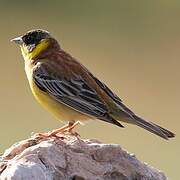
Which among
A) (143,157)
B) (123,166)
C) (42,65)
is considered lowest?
(143,157)

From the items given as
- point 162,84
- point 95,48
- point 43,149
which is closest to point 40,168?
point 43,149

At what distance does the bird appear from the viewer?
9055 millimetres

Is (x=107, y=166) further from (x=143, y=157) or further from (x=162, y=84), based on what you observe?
(x=162, y=84)

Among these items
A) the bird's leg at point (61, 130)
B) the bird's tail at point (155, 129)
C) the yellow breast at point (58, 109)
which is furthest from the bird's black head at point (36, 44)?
the bird's tail at point (155, 129)

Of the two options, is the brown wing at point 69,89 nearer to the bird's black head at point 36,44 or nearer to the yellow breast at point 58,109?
the yellow breast at point 58,109

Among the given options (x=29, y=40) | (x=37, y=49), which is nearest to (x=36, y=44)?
(x=37, y=49)

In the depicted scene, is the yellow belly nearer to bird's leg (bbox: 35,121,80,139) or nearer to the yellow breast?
the yellow breast

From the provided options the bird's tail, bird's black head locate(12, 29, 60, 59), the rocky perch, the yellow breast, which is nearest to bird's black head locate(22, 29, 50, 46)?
bird's black head locate(12, 29, 60, 59)

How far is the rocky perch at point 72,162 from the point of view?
275 inches

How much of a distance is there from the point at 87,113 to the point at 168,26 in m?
17.5

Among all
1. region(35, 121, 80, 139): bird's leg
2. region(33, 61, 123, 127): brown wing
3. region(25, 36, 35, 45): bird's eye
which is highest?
region(25, 36, 35, 45): bird's eye

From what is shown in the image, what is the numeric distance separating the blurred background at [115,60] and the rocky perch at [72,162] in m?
6.59

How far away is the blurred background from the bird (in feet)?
15.9

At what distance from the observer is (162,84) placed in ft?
70.5
